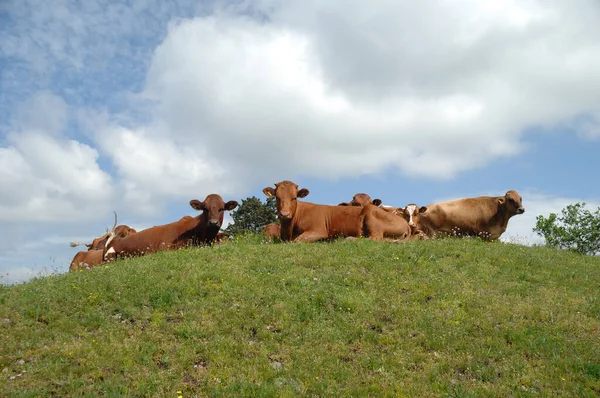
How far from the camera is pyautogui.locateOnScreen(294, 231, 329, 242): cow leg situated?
63.6 ft

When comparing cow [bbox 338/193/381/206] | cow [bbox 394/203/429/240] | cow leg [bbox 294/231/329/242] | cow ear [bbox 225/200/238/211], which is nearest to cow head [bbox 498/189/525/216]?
cow [bbox 394/203/429/240]

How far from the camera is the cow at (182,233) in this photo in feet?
66.7

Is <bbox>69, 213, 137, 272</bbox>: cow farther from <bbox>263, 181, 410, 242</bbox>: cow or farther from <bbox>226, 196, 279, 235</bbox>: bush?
<bbox>226, 196, 279, 235</bbox>: bush

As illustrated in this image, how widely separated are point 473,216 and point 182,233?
41.7 ft

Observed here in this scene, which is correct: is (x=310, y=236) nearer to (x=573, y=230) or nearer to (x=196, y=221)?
(x=196, y=221)

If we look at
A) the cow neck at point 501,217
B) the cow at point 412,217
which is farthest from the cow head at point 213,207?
the cow neck at point 501,217

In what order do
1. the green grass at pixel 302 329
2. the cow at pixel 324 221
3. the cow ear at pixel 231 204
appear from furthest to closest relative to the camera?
the cow ear at pixel 231 204 < the cow at pixel 324 221 < the green grass at pixel 302 329

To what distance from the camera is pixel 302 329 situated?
1119cm

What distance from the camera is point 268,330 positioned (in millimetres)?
11164

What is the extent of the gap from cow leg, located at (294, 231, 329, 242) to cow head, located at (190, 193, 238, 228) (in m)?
3.08

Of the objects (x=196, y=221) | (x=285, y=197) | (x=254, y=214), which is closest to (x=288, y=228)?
(x=285, y=197)

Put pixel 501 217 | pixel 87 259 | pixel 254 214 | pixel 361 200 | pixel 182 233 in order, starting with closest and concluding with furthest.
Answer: pixel 182 233 < pixel 87 259 < pixel 361 200 < pixel 501 217 < pixel 254 214

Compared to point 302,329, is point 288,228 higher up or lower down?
higher up

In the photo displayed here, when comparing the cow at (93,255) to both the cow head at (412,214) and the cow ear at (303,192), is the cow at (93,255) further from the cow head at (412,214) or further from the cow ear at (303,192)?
the cow head at (412,214)
